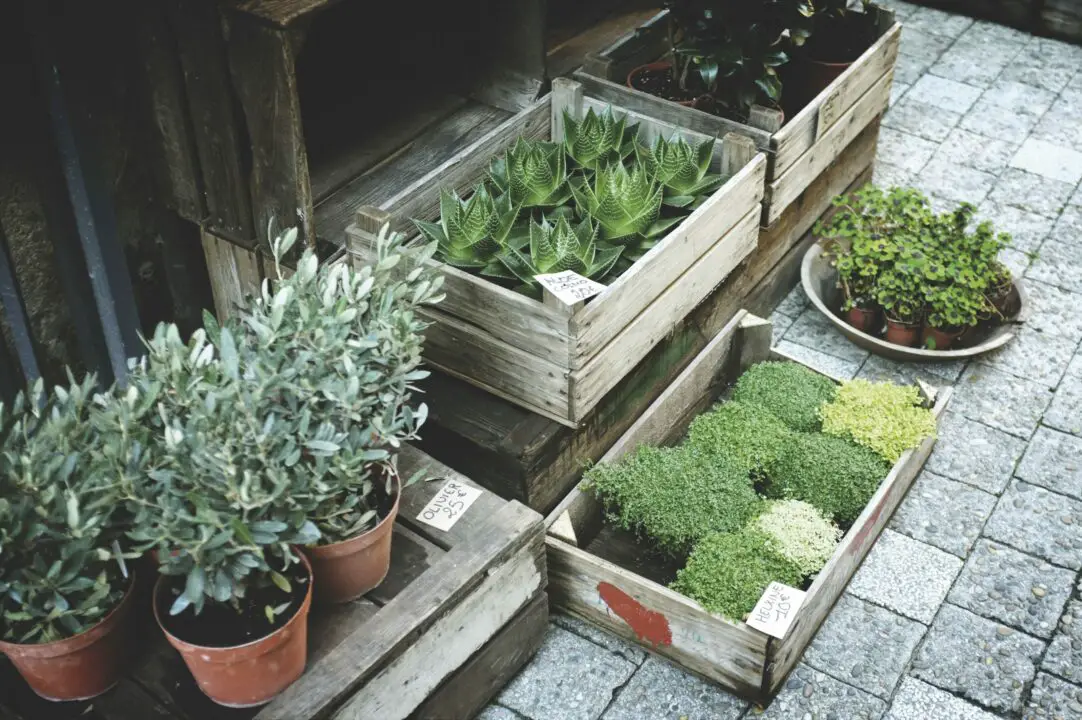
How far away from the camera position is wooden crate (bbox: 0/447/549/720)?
2785 millimetres

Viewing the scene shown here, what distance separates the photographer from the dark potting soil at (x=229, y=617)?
2.65 metres

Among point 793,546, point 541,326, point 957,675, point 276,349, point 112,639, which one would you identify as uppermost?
point 276,349

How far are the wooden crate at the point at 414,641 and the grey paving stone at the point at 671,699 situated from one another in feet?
→ 1.08

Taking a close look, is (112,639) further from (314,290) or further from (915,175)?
(915,175)

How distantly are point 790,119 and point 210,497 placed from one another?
304cm

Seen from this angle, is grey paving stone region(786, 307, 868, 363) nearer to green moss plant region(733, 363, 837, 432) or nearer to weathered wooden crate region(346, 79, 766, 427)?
green moss plant region(733, 363, 837, 432)

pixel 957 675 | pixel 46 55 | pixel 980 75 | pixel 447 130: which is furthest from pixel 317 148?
pixel 980 75

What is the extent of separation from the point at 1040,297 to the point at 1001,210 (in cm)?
66

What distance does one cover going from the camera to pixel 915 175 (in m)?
5.66

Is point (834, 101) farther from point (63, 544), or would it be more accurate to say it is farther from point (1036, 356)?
point (63, 544)

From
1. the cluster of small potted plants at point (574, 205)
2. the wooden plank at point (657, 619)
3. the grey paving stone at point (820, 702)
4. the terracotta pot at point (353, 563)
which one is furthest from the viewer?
the cluster of small potted plants at point (574, 205)

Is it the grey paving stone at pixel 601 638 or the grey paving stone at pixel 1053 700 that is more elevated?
the grey paving stone at pixel 601 638

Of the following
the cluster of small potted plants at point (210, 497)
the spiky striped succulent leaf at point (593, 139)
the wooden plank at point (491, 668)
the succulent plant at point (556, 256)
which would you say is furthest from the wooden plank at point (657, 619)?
the spiky striped succulent leaf at point (593, 139)

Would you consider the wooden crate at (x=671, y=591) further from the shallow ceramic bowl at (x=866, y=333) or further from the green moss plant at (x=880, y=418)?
the shallow ceramic bowl at (x=866, y=333)
